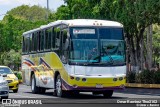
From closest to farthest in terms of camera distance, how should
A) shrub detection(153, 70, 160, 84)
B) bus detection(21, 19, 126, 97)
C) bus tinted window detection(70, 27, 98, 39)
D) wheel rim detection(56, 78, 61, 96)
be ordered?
bus detection(21, 19, 126, 97) → bus tinted window detection(70, 27, 98, 39) → wheel rim detection(56, 78, 61, 96) → shrub detection(153, 70, 160, 84)

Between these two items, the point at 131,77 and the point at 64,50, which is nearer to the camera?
the point at 64,50

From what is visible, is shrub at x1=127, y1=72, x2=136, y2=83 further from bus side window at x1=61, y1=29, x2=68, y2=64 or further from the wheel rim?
bus side window at x1=61, y1=29, x2=68, y2=64

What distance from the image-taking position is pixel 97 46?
22.2m

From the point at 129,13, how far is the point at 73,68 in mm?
16161

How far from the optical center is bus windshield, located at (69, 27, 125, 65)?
21.9 metres

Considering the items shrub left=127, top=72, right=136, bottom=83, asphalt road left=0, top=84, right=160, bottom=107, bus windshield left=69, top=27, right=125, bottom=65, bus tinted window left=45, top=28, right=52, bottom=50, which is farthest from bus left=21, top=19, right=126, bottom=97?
shrub left=127, top=72, right=136, bottom=83

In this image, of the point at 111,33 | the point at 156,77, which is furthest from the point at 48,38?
the point at 156,77

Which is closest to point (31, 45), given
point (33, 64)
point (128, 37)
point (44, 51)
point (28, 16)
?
point (33, 64)

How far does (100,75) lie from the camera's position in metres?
22.0

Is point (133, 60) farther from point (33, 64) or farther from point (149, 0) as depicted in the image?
point (33, 64)

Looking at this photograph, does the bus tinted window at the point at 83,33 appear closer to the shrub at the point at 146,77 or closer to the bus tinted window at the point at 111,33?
the bus tinted window at the point at 111,33

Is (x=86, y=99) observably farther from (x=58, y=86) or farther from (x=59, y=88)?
(x=58, y=86)

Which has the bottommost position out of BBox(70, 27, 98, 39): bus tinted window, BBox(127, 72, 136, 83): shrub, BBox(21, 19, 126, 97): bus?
BBox(127, 72, 136, 83): shrub

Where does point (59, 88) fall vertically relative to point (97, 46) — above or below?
below
